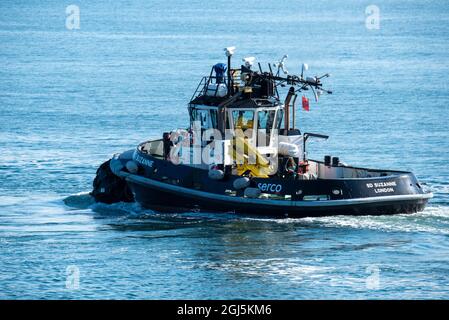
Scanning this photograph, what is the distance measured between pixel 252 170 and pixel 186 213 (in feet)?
9.34

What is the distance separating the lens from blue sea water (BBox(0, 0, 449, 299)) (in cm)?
3619

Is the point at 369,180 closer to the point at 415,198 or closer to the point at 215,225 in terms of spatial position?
the point at 415,198

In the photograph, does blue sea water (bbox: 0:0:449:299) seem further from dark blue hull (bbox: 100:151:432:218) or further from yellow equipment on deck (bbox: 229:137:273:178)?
yellow equipment on deck (bbox: 229:137:273:178)

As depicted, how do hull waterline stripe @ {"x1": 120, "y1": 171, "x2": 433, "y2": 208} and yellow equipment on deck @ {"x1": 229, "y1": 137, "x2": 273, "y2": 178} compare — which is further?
yellow equipment on deck @ {"x1": 229, "y1": 137, "x2": 273, "y2": 178}

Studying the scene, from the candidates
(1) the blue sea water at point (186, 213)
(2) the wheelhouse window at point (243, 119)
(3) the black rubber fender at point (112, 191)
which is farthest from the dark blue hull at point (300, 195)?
(3) the black rubber fender at point (112, 191)

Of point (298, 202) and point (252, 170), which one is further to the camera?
point (252, 170)

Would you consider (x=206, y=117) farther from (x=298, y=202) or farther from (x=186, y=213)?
(x=298, y=202)

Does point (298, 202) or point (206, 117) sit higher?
point (206, 117)

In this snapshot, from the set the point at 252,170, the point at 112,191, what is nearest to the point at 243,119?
the point at 252,170

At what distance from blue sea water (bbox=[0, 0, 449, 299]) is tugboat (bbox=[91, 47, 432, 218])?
2.11 feet

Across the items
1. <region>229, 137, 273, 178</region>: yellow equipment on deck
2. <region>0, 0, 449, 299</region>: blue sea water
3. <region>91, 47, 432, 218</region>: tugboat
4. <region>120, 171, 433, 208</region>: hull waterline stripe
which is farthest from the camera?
<region>229, 137, 273, 178</region>: yellow equipment on deck

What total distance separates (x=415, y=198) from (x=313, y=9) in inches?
6287

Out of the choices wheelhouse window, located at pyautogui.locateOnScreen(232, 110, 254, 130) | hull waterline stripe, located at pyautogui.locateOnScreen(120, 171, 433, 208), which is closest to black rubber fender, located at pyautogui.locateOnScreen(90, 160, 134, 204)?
hull waterline stripe, located at pyautogui.locateOnScreen(120, 171, 433, 208)

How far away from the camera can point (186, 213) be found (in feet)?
145
